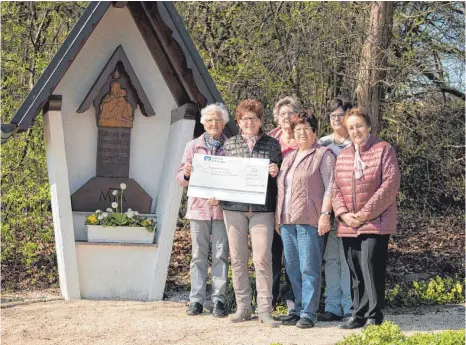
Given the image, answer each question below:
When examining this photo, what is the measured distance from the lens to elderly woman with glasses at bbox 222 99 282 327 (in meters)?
6.76

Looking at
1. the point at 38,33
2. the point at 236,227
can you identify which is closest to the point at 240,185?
the point at 236,227

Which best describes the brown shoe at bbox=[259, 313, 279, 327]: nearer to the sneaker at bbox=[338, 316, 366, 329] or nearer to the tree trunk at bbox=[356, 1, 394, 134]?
the sneaker at bbox=[338, 316, 366, 329]

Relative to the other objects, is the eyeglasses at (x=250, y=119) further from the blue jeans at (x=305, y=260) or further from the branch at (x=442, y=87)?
the branch at (x=442, y=87)

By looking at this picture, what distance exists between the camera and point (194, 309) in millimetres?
7355

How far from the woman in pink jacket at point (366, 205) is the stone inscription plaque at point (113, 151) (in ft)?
9.45

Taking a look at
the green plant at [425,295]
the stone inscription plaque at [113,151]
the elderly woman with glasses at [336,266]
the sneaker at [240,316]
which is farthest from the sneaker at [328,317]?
the stone inscription plaque at [113,151]

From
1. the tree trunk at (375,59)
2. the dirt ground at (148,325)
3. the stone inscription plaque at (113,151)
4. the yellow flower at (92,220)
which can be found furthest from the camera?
the tree trunk at (375,59)

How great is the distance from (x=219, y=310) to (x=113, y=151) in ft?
7.86

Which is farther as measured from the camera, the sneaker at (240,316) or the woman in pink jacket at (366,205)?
the sneaker at (240,316)

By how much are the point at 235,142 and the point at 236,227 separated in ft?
2.63

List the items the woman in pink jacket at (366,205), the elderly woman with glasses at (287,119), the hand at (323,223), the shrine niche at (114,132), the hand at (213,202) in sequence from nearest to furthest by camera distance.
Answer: the woman in pink jacket at (366,205) → the hand at (323,223) → the hand at (213,202) → the elderly woman with glasses at (287,119) → the shrine niche at (114,132)

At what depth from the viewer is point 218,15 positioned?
38.3 feet

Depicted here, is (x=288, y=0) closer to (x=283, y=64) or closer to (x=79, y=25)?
(x=283, y=64)

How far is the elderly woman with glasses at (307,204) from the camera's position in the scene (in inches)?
261
